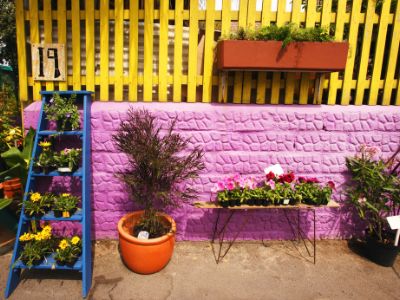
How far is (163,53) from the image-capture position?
3250 mm

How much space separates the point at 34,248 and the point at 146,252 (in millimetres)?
1074

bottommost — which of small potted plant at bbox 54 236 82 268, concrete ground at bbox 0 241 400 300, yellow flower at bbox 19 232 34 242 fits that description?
concrete ground at bbox 0 241 400 300

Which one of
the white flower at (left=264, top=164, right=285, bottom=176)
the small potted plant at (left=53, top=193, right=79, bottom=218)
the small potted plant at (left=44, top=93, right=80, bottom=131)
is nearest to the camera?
the small potted plant at (left=53, top=193, right=79, bottom=218)

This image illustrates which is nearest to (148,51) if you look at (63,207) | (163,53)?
(163,53)

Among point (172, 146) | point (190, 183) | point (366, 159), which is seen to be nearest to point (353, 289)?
point (366, 159)

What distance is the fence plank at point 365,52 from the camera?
10.7ft

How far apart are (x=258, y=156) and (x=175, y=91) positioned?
1293mm

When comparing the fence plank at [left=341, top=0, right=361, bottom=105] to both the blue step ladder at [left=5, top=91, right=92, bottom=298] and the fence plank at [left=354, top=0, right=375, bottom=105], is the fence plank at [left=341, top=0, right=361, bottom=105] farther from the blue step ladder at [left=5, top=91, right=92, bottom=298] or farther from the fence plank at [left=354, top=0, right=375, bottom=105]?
the blue step ladder at [left=5, top=91, right=92, bottom=298]

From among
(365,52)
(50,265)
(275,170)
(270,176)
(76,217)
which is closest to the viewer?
(50,265)

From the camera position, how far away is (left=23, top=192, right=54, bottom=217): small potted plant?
267 cm

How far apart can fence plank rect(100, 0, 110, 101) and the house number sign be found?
442mm

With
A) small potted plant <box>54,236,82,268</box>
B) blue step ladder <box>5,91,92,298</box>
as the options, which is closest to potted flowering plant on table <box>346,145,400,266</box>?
blue step ladder <box>5,91,92,298</box>

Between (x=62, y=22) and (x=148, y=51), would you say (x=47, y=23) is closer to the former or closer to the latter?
(x=62, y=22)

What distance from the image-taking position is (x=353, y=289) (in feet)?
9.17
